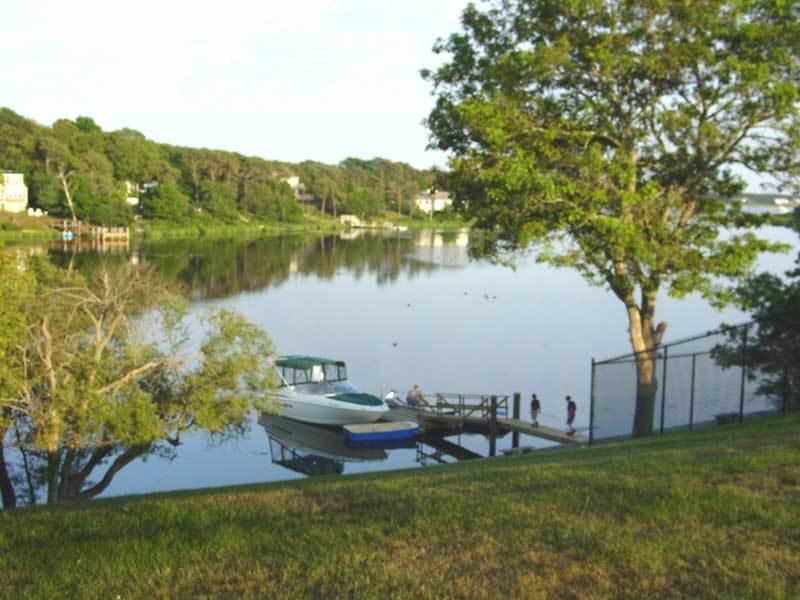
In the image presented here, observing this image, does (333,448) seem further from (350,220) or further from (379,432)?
(350,220)

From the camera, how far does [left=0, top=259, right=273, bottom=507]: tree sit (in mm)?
18375

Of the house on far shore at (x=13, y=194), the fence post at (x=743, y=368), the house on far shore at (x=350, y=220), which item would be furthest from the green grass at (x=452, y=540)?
the house on far shore at (x=350, y=220)

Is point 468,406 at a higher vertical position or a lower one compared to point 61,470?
lower

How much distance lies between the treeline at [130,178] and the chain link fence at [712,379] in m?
98.1

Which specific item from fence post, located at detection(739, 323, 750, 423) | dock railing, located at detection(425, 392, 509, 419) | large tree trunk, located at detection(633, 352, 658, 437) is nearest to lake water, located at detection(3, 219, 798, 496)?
dock railing, located at detection(425, 392, 509, 419)

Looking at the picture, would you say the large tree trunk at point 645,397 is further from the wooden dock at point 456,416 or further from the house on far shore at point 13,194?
the house on far shore at point 13,194

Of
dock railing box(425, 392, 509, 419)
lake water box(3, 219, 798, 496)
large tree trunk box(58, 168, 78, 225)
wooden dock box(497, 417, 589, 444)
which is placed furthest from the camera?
large tree trunk box(58, 168, 78, 225)

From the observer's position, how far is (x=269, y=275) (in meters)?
77.5

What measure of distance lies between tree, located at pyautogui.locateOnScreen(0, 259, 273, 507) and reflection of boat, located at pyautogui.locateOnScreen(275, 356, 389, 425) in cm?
1015

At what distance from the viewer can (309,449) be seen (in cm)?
3039

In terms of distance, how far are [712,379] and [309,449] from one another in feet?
50.5

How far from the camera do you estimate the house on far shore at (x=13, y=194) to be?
121 m

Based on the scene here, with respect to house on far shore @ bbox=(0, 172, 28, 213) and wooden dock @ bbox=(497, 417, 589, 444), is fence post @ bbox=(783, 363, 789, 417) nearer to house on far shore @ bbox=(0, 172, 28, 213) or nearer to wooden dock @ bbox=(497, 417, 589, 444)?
wooden dock @ bbox=(497, 417, 589, 444)

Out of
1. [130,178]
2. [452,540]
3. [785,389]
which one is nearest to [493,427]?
[785,389]
